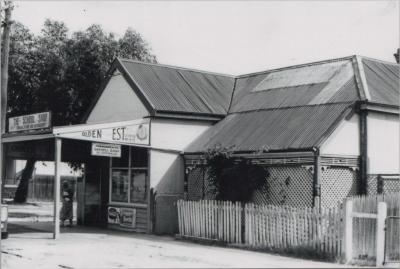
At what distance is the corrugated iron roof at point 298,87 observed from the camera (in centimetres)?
1916

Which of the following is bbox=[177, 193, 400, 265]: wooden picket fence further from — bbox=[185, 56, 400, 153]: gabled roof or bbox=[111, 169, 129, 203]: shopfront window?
bbox=[111, 169, 129, 203]: shopfront window

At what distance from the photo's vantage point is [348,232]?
44.0 ft

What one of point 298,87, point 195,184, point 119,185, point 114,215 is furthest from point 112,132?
point 298,87

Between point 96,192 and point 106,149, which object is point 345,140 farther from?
point 96,192

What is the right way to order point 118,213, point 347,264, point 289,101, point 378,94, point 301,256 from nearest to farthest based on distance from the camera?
point 347,264, point 301,256, point 378,94, point 289,101, point 118,213

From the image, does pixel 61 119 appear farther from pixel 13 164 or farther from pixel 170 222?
pixel 13 164

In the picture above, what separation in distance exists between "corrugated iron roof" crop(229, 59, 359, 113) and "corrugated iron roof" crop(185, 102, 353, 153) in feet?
1.38

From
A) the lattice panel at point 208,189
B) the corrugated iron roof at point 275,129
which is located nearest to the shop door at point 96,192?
the corrugated iron roof at point 275,129

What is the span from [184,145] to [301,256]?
→ 7935 mm

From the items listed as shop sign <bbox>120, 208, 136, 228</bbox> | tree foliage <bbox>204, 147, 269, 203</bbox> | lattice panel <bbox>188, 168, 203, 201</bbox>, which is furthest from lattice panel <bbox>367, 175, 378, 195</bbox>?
shop sign <bbox>120, 208, 136, 228</bbox>

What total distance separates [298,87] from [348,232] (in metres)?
8.72

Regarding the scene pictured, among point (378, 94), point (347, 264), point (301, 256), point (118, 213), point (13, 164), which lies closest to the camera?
point (347, 264)

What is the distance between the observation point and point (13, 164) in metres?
56.8

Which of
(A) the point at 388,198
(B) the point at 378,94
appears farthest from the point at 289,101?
(A) the point at 388,198
